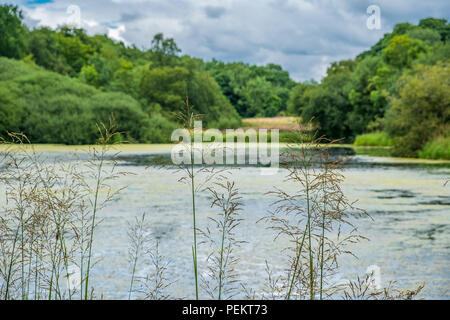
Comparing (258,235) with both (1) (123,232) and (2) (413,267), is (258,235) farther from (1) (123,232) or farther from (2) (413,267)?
(2) (413,267)

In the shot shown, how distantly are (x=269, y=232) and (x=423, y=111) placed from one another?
51.5 ft

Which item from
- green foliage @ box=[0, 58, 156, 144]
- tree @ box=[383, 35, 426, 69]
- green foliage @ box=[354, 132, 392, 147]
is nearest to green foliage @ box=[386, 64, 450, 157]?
green foliage @ box=[354, 132, 392, 147]

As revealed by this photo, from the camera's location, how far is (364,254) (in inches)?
260

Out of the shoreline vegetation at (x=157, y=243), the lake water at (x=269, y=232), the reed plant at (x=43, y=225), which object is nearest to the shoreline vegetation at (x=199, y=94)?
the lake water at (x=269, y=232)

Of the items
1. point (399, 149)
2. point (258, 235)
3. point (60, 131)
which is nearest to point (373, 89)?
point (399, 149)

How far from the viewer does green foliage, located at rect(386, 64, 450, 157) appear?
71.2 ft

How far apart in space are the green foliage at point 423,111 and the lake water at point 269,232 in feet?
24.8

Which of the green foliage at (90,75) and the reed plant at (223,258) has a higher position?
the green foliage at (90,75)

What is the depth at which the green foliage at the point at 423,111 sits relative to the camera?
21703mm

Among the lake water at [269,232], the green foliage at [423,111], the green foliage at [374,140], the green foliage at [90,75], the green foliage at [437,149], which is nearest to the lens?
the lake water at [269,232]

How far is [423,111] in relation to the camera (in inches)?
867

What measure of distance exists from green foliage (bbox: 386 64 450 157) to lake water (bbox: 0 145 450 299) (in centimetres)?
757

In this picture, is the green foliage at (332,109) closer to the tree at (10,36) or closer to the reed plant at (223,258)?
the tree at (10,36)

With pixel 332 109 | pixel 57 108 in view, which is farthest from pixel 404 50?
pixel 57 108
